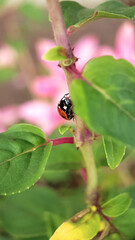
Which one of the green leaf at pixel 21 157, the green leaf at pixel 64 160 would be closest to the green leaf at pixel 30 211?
the green leaf at pixel 64 160

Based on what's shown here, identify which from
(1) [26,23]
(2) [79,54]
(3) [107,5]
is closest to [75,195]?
(2) [79,54]

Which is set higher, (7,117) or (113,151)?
(7,117)

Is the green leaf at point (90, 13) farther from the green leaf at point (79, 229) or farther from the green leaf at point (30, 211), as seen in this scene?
the green leaf at point (30, 211)

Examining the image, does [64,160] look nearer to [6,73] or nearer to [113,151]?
[113,151]

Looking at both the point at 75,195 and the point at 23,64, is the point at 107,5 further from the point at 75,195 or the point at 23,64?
the point at 23,64

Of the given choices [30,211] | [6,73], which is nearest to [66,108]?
[30,211]

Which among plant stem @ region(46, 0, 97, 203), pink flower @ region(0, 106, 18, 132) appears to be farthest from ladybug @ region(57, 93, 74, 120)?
pink flower @ region(0, 106, 18, 132)

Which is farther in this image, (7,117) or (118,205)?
(7,117)
